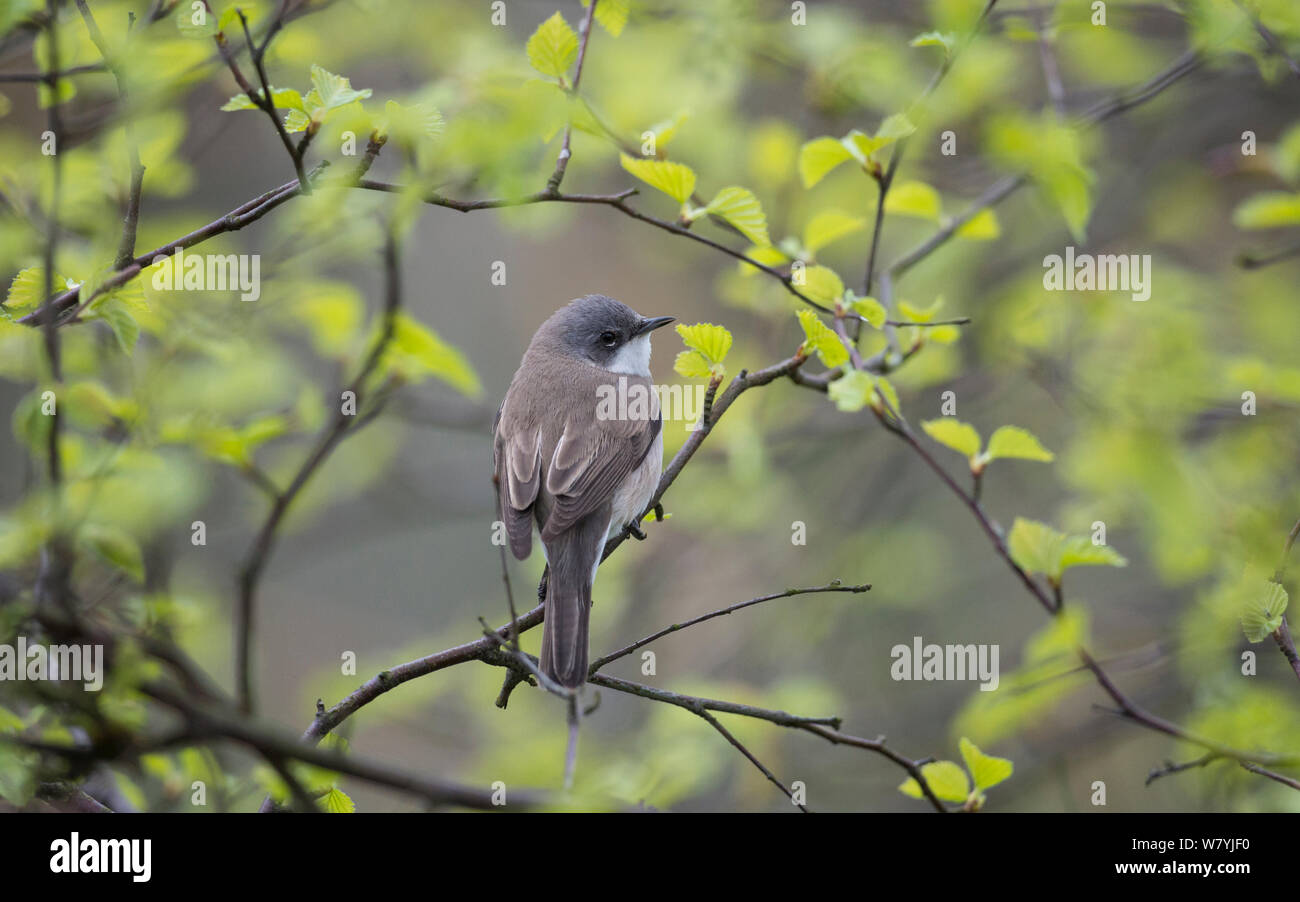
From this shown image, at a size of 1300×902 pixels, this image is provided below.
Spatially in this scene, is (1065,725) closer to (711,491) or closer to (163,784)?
(711,491)

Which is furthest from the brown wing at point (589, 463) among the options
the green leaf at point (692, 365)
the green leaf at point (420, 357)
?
the green leaf at point (692, 365)

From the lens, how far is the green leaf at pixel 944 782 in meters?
3.12

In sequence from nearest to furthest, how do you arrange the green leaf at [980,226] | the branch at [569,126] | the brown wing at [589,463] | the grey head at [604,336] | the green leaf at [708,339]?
the branch at [569,126]
the green leaf at [708,339]
the green leaf at [980,226]
the brown wing at [589,463]
the grey head at [604,336]

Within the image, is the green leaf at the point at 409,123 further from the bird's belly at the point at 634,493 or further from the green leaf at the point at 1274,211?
the green leaf at the point at 1274,211

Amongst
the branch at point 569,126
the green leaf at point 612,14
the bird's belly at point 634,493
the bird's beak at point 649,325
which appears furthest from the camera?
Result: the bird's beak at point 649,325

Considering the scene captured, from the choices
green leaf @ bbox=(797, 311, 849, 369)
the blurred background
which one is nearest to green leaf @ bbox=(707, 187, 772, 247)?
the blurred background

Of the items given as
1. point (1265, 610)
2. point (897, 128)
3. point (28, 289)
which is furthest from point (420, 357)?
point (1265, 610)

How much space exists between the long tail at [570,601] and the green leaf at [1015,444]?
1584 millimetres

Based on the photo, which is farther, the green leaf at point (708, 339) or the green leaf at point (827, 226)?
the green leaf at point (827, 226)

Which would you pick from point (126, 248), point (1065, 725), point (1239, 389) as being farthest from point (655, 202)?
point (126, 248)

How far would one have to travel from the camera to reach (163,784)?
3889 millimetres

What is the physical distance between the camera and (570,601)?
4.02 meters

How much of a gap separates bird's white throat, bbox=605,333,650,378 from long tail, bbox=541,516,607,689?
1.21 metres

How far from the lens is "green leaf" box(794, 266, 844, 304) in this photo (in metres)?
3.43
